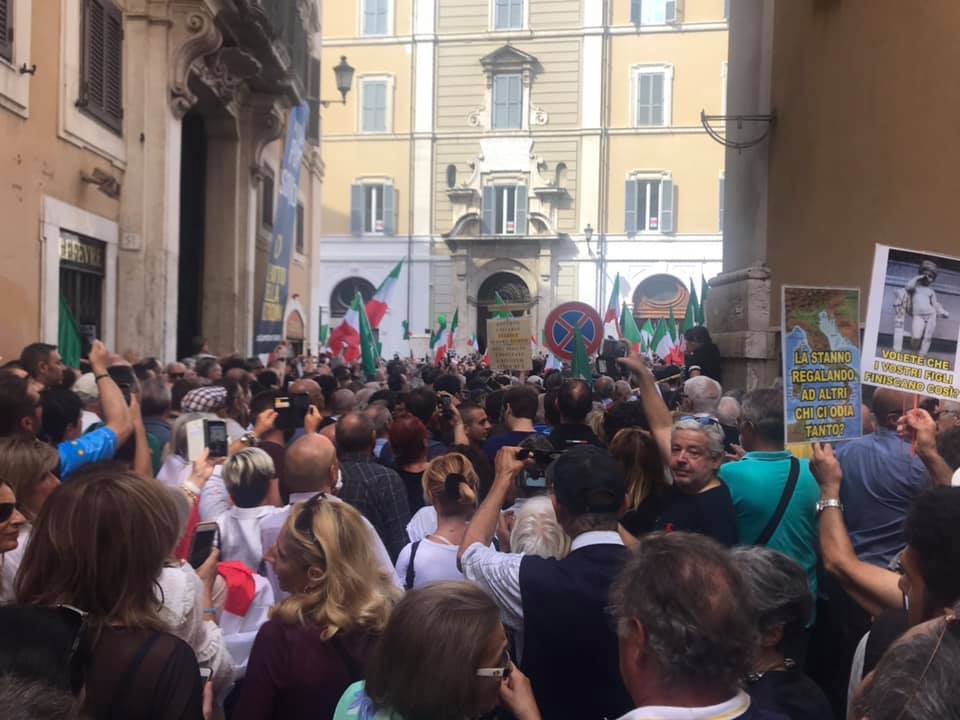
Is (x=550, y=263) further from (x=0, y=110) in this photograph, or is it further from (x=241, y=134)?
(x=0, y=110)

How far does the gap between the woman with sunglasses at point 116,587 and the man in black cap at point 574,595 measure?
1.04 meters

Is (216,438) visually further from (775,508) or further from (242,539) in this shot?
(775,508)

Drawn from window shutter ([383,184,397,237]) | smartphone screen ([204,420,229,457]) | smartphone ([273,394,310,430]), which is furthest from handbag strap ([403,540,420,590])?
window shutter ([383,184,397,237])

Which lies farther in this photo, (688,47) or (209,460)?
(688,47)

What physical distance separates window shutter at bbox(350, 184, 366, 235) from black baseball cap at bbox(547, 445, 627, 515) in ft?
129

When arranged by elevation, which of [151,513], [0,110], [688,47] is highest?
[688,47]

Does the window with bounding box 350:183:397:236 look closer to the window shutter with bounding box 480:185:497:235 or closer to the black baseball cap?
the window shutter with bounding box 480:185:497:235

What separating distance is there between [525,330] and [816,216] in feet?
10.5

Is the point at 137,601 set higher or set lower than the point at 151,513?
lower

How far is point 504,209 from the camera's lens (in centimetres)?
4103

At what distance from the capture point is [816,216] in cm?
1043

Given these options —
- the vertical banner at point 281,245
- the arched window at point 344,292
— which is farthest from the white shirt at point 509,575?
the arched window at point 344,292

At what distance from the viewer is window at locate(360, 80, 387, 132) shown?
41.8m

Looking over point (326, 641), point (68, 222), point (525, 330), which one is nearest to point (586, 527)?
point (326, 641)
